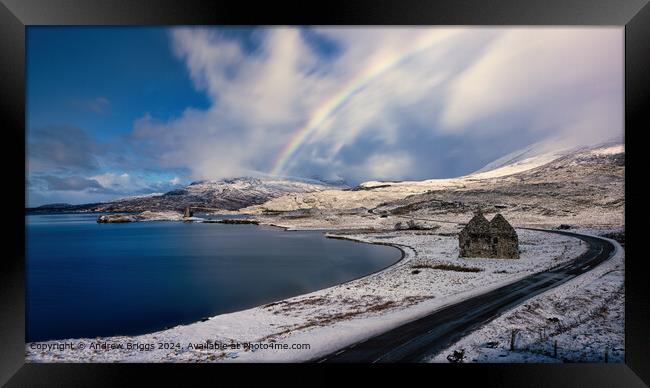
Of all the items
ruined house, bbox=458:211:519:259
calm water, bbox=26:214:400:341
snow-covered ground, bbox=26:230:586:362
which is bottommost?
calm water, bbox=26:214:400:341

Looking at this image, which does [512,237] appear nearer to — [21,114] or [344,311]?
[344,311]

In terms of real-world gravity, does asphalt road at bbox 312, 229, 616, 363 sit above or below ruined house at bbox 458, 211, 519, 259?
below

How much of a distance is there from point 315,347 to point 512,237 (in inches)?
567

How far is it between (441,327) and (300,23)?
30.5 ft

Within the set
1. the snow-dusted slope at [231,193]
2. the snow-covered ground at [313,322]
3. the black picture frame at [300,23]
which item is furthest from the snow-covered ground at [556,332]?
the snow-dusted slope at [231,193]

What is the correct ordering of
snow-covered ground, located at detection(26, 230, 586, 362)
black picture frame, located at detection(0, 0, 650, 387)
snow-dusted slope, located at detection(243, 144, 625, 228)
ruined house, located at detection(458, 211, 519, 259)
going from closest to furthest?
black picture frame, located at detection(0, 0, 650, 387) < snow-covered ground, located at detection(26, 230, 586, 362) < snow-dusted slope, located at detection(243, 144, 625, 228) < ruined house, located at detection(458, 211, 519, 259)

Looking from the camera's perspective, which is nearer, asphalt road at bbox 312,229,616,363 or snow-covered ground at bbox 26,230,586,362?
asphalt road at bbox 312,229,616,363

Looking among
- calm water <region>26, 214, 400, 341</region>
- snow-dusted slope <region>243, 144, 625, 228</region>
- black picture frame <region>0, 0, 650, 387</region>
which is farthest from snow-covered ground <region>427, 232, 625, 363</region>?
calm water <region>26, 214, 400, 341</region>

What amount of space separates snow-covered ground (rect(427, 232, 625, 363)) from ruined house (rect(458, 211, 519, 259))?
669cm

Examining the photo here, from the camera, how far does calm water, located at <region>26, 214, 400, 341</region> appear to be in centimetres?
1317

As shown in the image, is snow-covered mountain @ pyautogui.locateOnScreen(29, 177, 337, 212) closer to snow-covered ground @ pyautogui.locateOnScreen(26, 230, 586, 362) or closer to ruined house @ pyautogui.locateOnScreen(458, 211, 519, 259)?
snow-covered ground @ pyautogui.locateOnScreen(26, 230, 586, 362)

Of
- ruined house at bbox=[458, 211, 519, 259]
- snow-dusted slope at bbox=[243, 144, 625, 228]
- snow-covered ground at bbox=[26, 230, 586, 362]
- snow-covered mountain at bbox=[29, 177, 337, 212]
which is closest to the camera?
snow-covered ground at bbox=[26, 230, 586, 362]

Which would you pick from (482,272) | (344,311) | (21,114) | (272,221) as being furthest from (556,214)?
(272,221)

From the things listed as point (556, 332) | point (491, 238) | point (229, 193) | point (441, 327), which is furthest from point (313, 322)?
point (229, 193)
